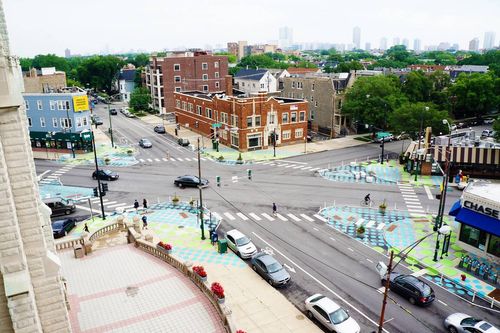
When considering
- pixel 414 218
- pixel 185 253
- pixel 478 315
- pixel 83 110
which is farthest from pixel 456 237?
pixel 83 110

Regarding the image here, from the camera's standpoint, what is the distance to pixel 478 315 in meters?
23.1

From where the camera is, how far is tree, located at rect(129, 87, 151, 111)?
10088cm

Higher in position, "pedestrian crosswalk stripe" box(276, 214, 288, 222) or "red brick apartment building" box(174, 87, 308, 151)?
"red brick apartment building" box(174, 87, 308, 151)

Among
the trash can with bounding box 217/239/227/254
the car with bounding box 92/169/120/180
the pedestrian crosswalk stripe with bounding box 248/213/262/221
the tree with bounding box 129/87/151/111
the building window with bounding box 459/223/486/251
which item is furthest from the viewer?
the tree with bounding box 129/87/151/111

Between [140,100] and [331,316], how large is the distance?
8976cm

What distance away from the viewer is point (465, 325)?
2083 cm

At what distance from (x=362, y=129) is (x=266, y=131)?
22.7 meters

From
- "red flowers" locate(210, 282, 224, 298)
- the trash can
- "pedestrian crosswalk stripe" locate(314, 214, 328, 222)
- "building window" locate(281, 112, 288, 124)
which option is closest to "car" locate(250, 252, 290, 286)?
the trash can

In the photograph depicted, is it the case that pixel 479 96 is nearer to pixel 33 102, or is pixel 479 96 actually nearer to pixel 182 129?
pixel 182 129

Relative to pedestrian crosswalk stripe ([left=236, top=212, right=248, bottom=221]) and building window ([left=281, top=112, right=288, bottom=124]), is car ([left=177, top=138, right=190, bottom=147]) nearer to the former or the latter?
building window ([left=281, top=112, right=288, bottom=124])

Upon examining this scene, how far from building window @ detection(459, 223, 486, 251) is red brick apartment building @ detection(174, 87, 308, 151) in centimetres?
3452

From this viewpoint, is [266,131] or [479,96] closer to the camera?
[266,131]

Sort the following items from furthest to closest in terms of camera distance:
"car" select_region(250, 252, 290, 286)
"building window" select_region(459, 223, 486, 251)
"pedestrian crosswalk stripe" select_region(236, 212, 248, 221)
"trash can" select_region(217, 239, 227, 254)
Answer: "pedestrian crosswalk stripe" select_region(236, 212, 248, 221), "trash can" select_region(217, 239, 227, 254), "building window" select_region(459, 223, 486, 251), "car" select_region(250, 252, 290, 286)

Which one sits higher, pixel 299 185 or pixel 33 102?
pixel 33 102
